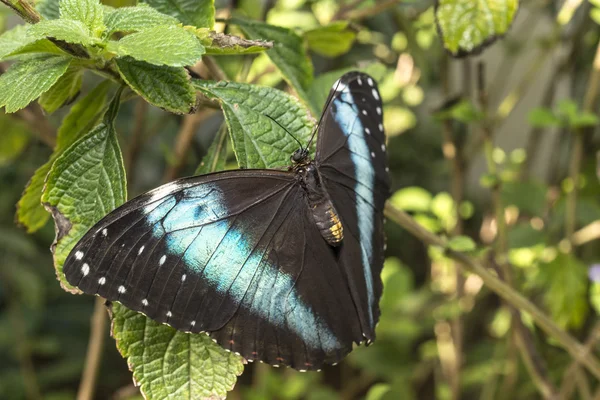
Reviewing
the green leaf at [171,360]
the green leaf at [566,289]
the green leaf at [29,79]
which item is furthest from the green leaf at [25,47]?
the green leaf at [566,289]

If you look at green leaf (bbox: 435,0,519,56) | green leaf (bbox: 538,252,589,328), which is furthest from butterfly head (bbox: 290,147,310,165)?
green leaf (bbox: 538,252,589,328)

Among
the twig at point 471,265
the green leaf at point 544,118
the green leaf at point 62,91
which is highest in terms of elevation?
the green leaf at point 62,91

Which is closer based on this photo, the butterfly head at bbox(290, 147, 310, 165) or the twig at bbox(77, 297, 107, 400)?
the butterfly head at bbox(290, 147, 310, 165)

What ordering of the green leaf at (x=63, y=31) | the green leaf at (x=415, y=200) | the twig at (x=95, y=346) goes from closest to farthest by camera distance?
the green leaf at (x=63, y=31) → the twig at (x=95, y=346) → the green leaf at (x=415, y=200)

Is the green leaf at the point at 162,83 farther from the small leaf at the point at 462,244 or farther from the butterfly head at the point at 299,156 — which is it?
the small leaf at the point at 462,244

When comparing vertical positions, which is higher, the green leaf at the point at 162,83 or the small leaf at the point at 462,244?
the green leaf at the point at 162,83

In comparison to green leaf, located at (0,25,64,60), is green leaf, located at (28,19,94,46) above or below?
above

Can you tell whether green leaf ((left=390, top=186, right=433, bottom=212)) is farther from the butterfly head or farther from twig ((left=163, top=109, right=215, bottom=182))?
the butterfly head
